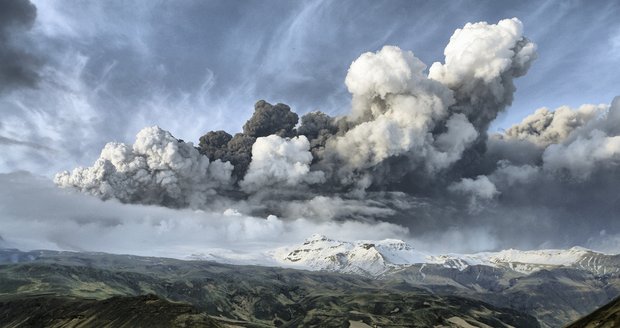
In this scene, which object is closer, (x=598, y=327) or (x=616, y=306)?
(x=598, y=327)

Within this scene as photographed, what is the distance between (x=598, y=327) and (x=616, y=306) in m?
17.6

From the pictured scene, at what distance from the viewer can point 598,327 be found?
311ft

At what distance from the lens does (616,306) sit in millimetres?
108375
